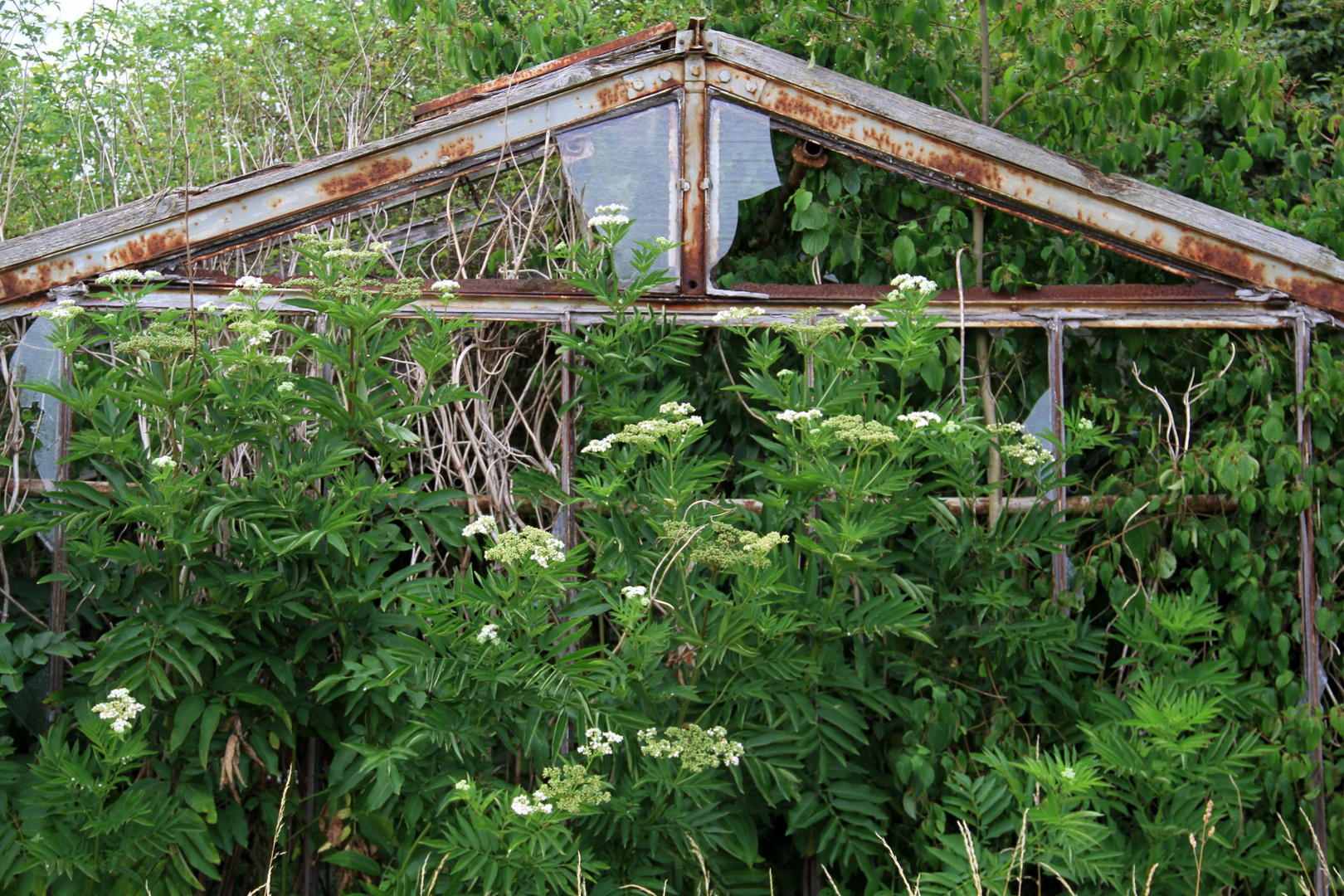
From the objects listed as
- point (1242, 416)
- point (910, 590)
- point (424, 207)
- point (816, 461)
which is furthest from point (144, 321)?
point (1242, 416)

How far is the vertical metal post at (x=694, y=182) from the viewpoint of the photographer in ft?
14.5

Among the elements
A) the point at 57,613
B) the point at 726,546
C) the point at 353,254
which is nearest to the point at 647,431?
the point at 726,546

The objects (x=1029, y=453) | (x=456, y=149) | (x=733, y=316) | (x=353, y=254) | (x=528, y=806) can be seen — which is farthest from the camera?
(x=456, y=149)

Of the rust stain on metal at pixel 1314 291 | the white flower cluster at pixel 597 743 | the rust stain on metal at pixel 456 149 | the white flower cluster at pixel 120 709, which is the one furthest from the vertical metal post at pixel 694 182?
the white flower cluster at pixel 120 709

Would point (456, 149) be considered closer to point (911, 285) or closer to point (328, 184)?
point (328, 184)

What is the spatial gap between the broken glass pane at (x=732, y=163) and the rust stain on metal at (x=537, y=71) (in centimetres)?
37

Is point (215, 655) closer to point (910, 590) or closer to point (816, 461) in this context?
point (816, 461)

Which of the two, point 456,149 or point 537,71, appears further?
point 537,71

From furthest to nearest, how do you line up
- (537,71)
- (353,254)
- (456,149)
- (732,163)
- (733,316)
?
(537,71) → (732,163) → (456,149) → (733,316) → (353,254)

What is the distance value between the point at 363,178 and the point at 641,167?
1054mm

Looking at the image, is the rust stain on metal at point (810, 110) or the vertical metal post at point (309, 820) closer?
the vertical metal post at point (309, 820)

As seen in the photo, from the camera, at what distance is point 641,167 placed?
444 cm

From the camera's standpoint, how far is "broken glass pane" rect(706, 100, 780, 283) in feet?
14.6

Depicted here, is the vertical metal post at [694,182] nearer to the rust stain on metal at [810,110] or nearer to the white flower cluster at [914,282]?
the rust stain on metal at [810,110]
